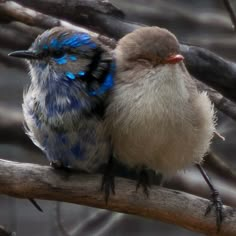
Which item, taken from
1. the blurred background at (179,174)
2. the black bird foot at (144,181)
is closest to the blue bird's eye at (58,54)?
the black bird foot at (144,181)

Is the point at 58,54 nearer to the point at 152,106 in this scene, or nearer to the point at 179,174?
the point at 152,106

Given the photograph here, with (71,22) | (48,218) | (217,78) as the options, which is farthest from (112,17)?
(48,218)

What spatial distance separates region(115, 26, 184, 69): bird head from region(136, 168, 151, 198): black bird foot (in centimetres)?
45

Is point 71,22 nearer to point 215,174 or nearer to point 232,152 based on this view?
point 215,174

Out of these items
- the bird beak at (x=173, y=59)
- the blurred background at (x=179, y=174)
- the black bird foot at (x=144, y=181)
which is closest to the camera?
the bird beak at (x=173, y=59)

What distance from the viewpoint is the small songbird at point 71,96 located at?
13.7ft

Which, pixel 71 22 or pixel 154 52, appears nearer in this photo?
pixel 154 52

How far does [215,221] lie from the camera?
167 inches

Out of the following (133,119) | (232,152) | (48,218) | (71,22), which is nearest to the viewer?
(133,119)

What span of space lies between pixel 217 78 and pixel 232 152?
5.96 ft

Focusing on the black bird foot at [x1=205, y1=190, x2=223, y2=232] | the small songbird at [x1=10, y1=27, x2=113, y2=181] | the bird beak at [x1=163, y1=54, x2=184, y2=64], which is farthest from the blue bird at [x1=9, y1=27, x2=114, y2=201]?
the black bird foot at [x1=205, y1=190, x2=223, y2=232]

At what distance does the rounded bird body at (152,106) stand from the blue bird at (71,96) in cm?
6

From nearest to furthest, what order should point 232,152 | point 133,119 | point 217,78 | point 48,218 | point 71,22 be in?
1. point 133,119
2. point 217,78
3. point 71,22
4. point 232,152
5. point 48,218

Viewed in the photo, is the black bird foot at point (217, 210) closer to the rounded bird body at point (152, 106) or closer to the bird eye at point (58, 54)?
the rounded bird body at point (152, 106)
